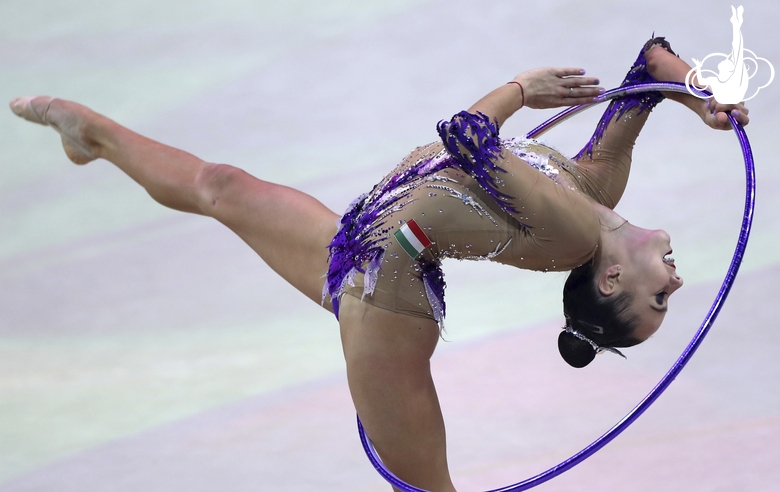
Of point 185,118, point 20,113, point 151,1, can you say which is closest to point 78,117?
point 20,113

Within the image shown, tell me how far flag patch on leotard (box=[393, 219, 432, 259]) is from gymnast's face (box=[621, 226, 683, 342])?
48 centimetres

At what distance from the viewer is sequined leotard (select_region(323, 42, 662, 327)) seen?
7.29ft

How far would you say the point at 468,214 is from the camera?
2340 mm

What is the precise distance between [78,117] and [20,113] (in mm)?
297

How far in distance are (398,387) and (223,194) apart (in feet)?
2.68

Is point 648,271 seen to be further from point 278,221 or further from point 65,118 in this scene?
point 65,118

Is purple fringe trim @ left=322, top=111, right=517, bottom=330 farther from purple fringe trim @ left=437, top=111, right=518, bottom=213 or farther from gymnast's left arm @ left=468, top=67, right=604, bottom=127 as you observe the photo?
gymnast's left arm @ left=468, top=67, right=604, bottom=127

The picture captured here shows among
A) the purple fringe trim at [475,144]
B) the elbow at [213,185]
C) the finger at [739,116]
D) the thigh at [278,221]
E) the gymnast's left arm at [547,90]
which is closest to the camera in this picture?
the purple fringe trim at [475,144]

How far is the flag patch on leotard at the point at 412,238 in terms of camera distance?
2.36 m

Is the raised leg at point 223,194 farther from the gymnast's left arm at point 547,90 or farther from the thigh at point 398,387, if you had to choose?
the gymnast's left arm at point 547,90

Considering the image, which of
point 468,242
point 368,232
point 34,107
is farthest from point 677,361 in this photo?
point 34,107

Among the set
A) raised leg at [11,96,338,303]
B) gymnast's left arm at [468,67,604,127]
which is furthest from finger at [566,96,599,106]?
raised leg at [11,96,338,303]

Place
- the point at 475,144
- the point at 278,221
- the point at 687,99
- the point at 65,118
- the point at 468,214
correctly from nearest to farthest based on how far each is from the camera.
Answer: the point at 475,144 < the point at 468,214 < the point at 687,99 < the point at 278,221 < the point at 65,118

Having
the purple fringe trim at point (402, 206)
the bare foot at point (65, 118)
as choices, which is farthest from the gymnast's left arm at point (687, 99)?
the bare foot at point (65, 118)
